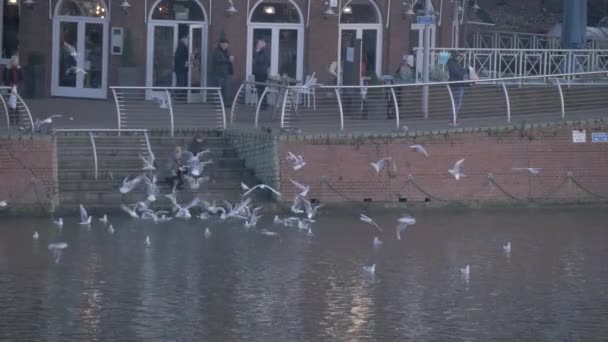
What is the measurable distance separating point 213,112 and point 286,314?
1160cm

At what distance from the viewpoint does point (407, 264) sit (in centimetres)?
1733

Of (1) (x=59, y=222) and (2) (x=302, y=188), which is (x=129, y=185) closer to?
(1) (x=59, y=222)

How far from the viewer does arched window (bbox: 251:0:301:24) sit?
31.3 metres

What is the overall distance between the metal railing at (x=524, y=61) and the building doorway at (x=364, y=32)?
268 cm

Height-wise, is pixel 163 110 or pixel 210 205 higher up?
pixel 163 110

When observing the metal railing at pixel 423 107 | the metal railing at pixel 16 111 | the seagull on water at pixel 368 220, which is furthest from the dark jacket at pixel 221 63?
the seagull on water at pixel 368 220

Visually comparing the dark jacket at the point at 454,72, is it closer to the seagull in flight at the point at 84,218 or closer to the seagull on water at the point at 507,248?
the seagull on water at the point at 507,248

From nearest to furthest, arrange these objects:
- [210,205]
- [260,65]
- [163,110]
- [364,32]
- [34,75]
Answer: [210,205], [163,110], [260,65], [34,75], [364,32]

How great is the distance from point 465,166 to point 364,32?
9.79 meters

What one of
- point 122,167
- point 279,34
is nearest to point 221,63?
point 279,34

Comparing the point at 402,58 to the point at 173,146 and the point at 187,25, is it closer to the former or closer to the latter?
the point at 187,25

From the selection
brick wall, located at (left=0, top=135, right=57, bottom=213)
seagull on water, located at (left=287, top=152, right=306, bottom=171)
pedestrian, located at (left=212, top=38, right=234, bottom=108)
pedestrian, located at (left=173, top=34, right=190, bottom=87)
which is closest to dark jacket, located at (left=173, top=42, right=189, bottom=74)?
pedestrian, located at (left=173, top=34, right=190, bottom=87)

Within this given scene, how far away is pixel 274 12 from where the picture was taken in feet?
103

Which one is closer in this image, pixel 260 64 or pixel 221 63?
pixel 221 63
